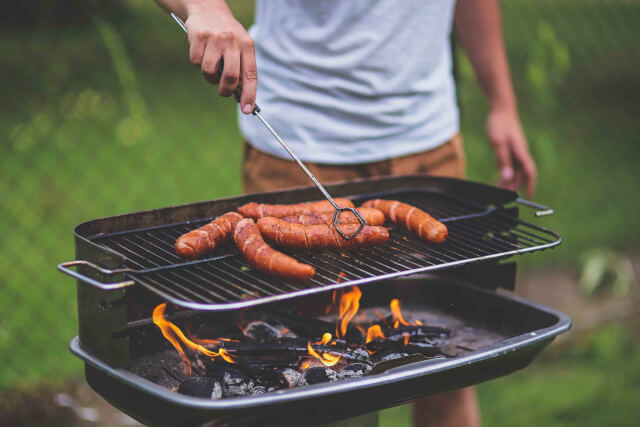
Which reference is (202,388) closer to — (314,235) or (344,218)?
(314,235)

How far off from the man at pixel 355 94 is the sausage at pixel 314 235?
65cm

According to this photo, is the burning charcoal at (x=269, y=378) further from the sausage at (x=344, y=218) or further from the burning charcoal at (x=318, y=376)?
the sausage at (x=344, y=218)

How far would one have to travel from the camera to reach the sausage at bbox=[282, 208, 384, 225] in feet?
6.77

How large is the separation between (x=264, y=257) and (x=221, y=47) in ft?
1.82

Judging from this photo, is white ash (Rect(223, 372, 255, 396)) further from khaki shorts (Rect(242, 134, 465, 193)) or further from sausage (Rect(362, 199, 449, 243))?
khaki shorts (Rect(242, 134, 465, 193))

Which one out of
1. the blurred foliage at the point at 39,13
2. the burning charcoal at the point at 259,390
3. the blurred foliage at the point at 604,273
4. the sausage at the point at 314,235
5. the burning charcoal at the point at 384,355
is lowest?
the blurred foliage at the point at 604,273

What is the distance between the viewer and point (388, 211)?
222 cm

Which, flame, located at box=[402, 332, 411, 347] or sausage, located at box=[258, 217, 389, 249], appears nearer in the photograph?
sausage, located at box=[258, 217, 389, 249]

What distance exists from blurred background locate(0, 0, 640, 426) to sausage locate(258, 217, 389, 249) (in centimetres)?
101

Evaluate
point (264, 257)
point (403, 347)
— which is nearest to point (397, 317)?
point (403, 347)

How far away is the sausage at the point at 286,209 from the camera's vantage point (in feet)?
6.97

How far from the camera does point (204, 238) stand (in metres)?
1.89

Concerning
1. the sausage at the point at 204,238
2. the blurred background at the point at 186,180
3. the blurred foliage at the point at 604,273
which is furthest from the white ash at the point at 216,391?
the blurred foliage at the point at 604,273

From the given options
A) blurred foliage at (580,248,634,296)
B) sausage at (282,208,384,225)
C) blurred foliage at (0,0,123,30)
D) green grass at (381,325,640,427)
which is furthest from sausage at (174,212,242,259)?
blurred foliage at (580,248,634,296)
